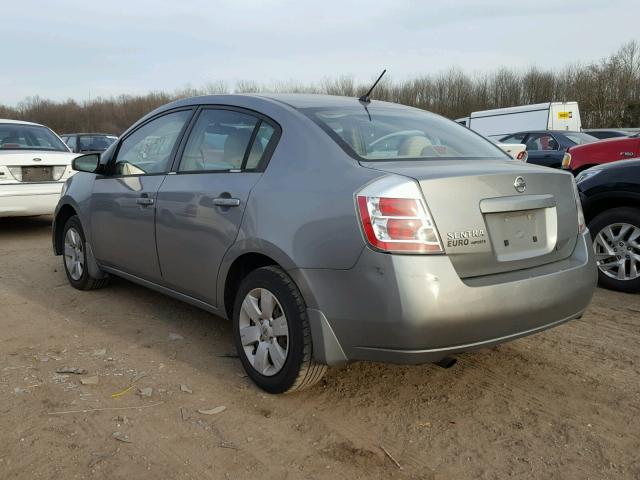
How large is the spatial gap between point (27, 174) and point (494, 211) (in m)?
6.76

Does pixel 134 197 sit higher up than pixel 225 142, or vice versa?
pixel 225 142

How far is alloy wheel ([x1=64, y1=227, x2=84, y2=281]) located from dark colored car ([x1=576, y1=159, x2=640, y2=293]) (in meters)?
4.43

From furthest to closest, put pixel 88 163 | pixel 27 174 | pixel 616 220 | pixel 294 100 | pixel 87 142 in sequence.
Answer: pixel 87 142, pixel 27 174, pixel 616 220, pixel 88 163, pixel 294 100

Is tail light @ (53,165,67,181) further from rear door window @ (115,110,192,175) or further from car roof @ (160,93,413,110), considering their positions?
car roof @ (160,93,413,110)

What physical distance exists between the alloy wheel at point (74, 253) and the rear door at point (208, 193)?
A: 5.01 feet

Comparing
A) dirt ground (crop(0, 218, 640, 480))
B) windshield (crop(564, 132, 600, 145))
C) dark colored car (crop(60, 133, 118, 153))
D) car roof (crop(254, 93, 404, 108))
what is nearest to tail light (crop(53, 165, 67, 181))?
dirt ground (crop(0, 218, 640, 480))

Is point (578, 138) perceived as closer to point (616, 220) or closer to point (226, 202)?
point (616, 220)

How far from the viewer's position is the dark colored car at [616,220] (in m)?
4.90

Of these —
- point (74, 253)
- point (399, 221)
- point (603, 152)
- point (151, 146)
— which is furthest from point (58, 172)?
point (603, 152)

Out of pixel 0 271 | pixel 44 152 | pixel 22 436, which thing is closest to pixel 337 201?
pixel 22 436

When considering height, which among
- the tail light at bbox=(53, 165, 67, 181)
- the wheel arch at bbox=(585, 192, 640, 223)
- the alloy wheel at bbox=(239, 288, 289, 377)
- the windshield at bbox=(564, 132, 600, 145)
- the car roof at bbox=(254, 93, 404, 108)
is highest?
the car roof at bbox=(254, 93, 404, 108)

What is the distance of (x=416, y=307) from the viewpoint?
2.43 m

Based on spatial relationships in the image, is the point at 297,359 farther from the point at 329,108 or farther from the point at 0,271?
the point at 0,271

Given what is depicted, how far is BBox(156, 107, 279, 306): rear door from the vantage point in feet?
10.4
